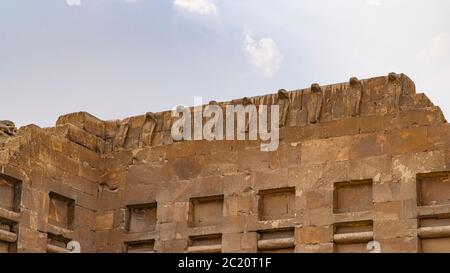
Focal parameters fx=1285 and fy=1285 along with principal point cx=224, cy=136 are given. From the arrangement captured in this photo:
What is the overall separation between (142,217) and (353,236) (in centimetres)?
489

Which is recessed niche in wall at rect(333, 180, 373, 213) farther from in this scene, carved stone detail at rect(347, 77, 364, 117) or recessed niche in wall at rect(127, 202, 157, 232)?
recessed niche in wall at rect(127, 202, 157, 232)

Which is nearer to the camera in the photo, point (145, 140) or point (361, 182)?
point (361, 182)

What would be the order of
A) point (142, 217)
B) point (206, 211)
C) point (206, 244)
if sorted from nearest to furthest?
point (206, 244), point (206, 211), point (142, 217)

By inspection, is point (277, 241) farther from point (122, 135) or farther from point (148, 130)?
point (122, 135)

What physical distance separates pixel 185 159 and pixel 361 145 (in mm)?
3861

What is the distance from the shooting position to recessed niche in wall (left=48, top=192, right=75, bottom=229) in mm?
25547

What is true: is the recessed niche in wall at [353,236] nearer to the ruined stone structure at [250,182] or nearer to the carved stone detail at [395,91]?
the ruined stone structure at [250,182]

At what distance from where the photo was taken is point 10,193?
80.7 ft

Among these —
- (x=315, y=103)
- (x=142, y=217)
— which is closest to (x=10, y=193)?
(x=142, y=217)

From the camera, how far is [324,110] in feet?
81.1
